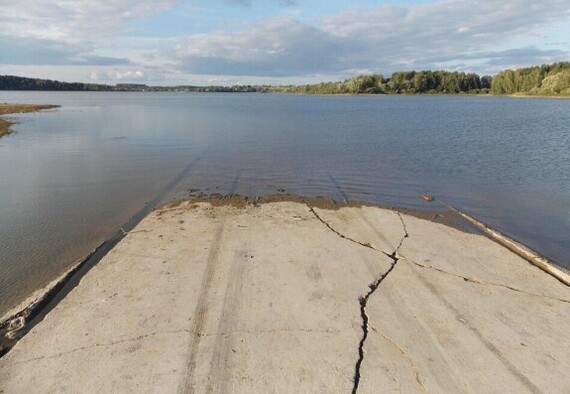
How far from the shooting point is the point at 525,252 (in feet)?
33.9

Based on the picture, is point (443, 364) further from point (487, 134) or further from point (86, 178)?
point (487, 134)

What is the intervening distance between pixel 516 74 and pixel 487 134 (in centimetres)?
11599

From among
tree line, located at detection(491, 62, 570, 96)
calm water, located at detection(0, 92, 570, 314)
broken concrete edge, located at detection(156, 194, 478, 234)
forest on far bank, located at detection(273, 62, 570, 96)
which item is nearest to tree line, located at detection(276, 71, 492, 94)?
forest on far bank, located at detection(273, 62, 570, 96)

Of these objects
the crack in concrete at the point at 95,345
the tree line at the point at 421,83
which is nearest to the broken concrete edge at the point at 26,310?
the crack in concrete at the point at 95,345

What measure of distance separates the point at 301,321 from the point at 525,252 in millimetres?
6791

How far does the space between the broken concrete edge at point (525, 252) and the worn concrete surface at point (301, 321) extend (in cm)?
43

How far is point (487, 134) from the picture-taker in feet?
112

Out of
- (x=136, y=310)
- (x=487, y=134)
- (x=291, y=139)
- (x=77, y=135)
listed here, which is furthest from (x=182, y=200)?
(x=487, y=134)

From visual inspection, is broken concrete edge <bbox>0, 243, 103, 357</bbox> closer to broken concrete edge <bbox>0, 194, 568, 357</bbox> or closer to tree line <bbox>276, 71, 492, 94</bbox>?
broken concrete edge <bbox>0, 194, 568, 357</bbox>

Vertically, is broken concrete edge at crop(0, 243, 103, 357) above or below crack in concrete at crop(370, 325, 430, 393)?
below

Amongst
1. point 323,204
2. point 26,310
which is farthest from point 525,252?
point 26,310

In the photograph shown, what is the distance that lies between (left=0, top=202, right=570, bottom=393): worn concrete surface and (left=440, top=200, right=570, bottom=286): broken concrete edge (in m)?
0.43

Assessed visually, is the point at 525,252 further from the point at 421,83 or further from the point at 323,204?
the point at 421,83

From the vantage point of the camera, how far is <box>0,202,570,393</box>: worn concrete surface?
18.8 ft
